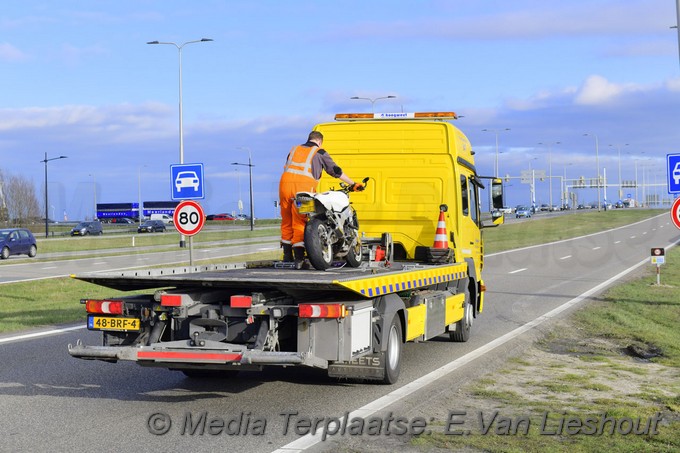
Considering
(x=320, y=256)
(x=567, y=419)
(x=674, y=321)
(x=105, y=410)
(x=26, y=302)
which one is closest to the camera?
(x=567, y=419)

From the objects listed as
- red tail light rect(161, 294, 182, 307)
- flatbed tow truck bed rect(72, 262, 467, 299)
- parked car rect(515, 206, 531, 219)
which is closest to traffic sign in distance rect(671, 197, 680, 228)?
flatbed tow truck bed rect(72, 262, 467, 299)

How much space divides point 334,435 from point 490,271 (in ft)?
73.6

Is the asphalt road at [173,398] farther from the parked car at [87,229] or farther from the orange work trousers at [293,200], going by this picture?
the parked car at [87,229]

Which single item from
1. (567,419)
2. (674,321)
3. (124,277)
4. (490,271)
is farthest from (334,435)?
(490,271)

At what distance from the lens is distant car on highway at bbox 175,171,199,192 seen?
18438mm

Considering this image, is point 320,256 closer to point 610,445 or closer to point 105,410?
point 105,410

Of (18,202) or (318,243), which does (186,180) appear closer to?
(318,243)

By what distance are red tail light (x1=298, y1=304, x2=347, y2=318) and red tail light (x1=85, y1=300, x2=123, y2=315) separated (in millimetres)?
1820

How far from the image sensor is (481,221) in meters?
14.1

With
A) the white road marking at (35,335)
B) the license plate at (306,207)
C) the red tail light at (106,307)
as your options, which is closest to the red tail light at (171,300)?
the red tail light at (106,307)

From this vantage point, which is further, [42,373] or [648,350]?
[648,350]

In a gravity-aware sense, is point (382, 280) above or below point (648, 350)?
above

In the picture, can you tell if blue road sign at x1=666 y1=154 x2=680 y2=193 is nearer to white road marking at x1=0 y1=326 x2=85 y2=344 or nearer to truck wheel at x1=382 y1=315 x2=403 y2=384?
truck wheel at x1=382 y1=315 x2=403 y2=384

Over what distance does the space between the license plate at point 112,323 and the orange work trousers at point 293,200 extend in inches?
97.7
